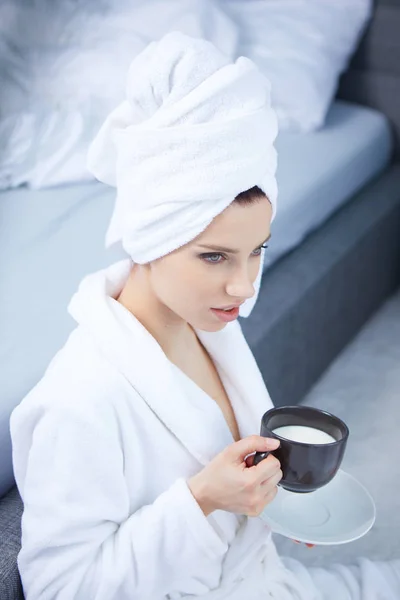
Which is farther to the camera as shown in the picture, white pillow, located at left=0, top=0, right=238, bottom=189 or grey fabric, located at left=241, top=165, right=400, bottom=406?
white pillow, located at left=0, top=0, right=238, bottom=189

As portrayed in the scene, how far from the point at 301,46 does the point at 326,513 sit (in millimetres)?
1879

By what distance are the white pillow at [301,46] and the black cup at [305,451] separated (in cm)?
165

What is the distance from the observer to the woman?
1013 millimetres

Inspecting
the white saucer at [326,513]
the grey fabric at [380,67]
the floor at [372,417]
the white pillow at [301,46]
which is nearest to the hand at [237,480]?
the white saucer at [326,513]

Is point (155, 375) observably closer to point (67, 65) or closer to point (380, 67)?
point (67, 65)

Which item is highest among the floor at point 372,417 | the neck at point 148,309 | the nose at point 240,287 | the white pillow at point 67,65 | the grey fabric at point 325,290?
the nose at point 240,287

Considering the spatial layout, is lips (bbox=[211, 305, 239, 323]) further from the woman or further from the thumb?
the thumb

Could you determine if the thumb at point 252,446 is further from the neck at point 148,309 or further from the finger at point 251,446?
the neck at point 148,309

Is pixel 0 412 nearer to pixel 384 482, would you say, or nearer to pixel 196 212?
pixel 196 212

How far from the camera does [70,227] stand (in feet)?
6.40

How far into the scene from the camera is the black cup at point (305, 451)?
3.49ft

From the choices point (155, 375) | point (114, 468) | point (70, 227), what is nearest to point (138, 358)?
point (155, 375)

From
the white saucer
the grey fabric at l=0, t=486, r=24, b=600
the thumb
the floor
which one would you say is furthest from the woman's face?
the floor

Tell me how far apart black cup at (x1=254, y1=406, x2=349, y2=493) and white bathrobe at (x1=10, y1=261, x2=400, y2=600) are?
102 millimetres
